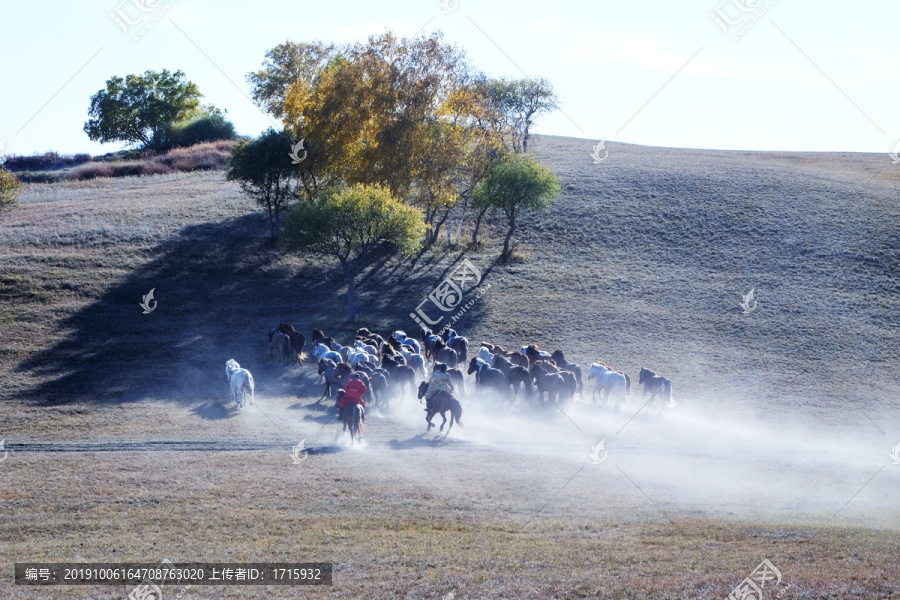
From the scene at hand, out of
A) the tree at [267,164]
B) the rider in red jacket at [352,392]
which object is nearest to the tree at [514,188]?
the tree at [267,164]

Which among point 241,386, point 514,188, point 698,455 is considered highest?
point 514,188

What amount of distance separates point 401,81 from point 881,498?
35527 millimetres

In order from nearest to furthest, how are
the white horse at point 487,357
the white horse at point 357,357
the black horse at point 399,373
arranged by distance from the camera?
the black horse at point 399,373
the white horse at point 357,357
the white horse at point 487,357

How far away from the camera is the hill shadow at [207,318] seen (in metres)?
29.2

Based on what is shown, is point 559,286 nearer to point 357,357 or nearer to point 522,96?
point 357,357

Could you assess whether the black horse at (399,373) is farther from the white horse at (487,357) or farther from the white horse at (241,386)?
the white horse at (241,386)

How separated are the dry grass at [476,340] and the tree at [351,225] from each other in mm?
3169

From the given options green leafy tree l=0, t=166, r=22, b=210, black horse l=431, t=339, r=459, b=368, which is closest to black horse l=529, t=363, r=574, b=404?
black horse l=431, t=339, r=459, b=368

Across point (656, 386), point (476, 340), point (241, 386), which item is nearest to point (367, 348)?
point (241, 386)

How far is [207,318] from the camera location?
125 feet

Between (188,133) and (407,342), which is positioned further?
(188,133)

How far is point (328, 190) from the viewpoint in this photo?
4384 cm

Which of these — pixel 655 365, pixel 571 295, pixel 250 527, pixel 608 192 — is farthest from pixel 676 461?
pixel 608 192

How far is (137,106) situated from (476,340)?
225 feet
